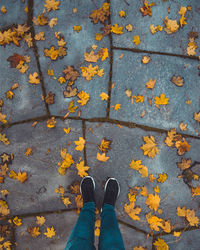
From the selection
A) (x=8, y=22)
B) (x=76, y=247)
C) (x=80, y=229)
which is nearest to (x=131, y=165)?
(x=80, y=229)

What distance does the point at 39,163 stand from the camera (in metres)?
2.46

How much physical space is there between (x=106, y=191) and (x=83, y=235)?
2.16 ft

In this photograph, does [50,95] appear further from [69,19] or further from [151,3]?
[151,3]

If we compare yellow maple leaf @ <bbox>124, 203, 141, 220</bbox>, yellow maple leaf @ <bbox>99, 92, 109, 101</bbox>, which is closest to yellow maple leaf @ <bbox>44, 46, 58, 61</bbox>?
yellow maple leaf @ <bbox>99, 92, 109, 101</bbox>

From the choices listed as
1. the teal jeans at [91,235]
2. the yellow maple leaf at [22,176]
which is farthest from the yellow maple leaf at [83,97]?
the teal jeans at [91,235]

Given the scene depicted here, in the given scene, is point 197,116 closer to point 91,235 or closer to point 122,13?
point 122,13

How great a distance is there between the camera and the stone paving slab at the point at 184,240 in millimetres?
2428

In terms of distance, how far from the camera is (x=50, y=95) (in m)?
2.45

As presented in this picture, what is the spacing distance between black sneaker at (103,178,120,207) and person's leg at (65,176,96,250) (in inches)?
6.3

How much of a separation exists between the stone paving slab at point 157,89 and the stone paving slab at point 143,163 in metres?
0.20

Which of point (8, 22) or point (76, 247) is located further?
point (8, 22)

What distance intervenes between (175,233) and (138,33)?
2.57m

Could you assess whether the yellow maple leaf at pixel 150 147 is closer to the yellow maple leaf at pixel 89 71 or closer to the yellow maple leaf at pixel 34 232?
the yellow maple leaf at pixel 89 71

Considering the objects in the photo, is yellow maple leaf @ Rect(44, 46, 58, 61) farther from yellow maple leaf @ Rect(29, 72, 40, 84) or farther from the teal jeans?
the teal jeans
